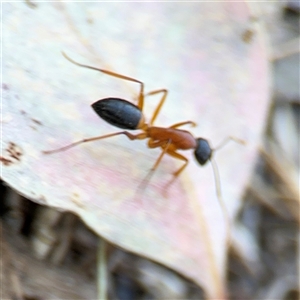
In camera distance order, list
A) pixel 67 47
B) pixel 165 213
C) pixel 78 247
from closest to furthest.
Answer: pixel 67 47 → pixel 165 213 → pixel 78 247

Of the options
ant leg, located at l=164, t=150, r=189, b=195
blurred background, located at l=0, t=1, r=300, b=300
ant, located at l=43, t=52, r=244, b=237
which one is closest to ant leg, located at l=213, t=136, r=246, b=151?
ant, located at l=43, t=52, r=244, b=237

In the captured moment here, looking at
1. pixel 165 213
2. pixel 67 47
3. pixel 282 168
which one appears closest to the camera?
pixel 67 47

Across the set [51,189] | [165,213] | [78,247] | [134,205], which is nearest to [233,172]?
[165,213]

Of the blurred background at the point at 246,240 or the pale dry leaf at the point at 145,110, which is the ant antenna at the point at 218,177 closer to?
the pale dry leaf at the point at 145,110

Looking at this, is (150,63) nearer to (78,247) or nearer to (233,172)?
(233,172)

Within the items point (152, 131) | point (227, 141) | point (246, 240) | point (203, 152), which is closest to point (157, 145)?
point (152, 131)

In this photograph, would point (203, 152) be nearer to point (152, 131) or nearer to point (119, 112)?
point (152, 131)

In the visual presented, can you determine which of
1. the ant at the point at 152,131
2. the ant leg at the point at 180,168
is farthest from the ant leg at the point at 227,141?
the ant leg at the point at 180,168
